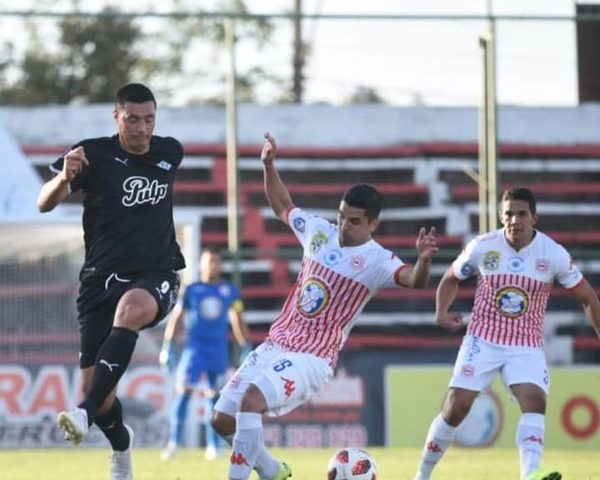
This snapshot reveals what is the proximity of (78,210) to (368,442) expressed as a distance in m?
5.71

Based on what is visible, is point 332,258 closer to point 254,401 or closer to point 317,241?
point 317,241

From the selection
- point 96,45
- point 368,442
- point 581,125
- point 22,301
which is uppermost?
point 96,45

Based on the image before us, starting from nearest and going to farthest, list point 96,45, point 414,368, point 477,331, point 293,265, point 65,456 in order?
1. point 477,331
2. point 65,456
3. point 414,368
4. point 293,265
5. point 96,45

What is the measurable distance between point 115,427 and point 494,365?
2555 mm

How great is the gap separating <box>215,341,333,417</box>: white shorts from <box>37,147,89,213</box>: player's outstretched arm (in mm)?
1467

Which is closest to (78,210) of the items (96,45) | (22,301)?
(22,301)

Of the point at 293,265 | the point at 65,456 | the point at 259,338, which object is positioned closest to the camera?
the point at 65,456

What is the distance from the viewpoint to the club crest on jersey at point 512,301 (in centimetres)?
1149

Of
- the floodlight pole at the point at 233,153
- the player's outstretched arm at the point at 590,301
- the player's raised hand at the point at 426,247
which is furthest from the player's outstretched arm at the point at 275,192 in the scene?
the floodlight pole at the point at 233,153

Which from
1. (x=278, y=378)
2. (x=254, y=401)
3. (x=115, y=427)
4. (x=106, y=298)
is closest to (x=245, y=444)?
(x=254, y=401)

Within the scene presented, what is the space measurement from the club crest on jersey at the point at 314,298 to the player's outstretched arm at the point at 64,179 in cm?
149

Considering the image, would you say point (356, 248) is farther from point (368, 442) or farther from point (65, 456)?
point (368, 442)

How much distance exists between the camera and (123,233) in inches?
411

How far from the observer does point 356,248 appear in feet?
34.0
